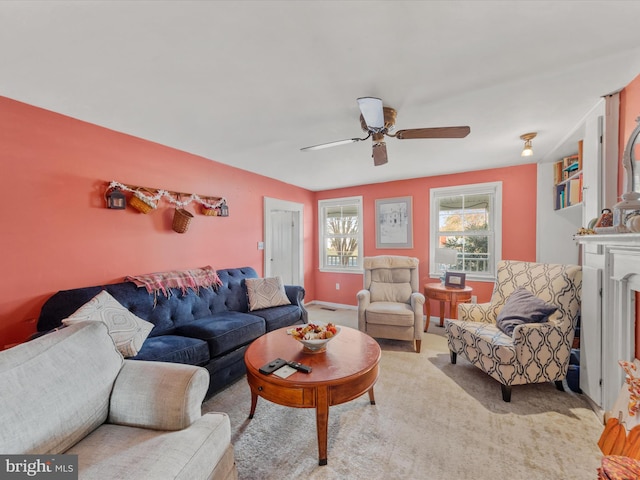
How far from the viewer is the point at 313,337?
1.86m

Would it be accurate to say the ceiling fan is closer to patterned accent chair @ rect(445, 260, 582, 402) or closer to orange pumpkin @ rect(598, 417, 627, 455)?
patterned accent chair @ rect(445, 260, 582, 402)

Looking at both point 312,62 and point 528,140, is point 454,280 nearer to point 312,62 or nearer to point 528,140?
point 528,140

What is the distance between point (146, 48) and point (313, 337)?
6.39ft

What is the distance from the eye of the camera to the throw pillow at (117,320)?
179 centimetres

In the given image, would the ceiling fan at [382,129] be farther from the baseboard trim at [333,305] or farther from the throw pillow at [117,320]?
the baseboard trim at [333,305]

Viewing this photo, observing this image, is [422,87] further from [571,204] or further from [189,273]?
[189,273]

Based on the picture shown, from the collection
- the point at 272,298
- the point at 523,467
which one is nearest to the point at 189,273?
the point at 272,298

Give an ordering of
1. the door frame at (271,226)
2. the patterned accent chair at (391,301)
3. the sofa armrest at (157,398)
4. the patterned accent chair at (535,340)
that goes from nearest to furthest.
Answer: the sofa armrest at (157,398) < the patterned accent chair at (535,340) < the patterned accent chair at (391,301) < the door frame at (271,226)

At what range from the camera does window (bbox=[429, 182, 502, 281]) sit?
3830 millimetres

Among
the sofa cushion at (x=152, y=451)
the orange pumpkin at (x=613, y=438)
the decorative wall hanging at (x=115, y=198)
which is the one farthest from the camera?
the decorative wall hanging at (x=115, y=198)

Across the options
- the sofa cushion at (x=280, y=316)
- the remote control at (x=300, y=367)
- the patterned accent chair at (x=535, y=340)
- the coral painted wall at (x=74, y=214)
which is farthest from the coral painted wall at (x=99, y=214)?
the remote control at (x=300, y=367)

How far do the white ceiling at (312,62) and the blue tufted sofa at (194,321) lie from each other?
1.48m

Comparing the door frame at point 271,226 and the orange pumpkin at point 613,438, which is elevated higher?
the door frame at point 271,226

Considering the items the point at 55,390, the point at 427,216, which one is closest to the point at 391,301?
the point at 427,216
